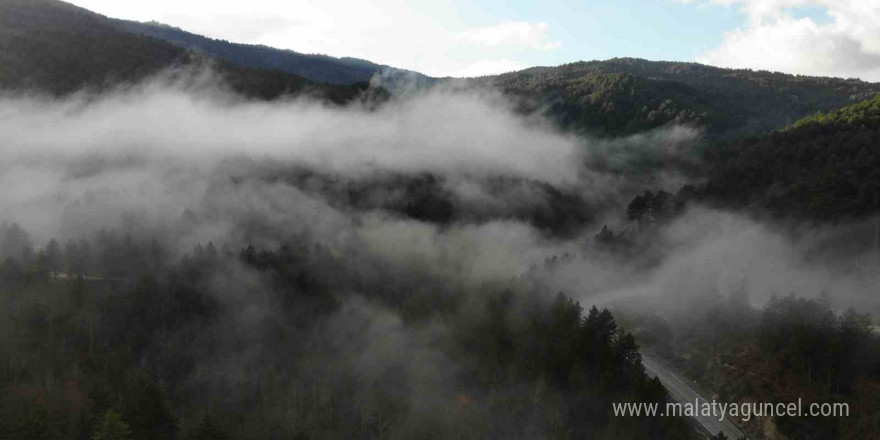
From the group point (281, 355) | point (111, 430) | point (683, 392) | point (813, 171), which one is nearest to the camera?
point (111, 430)

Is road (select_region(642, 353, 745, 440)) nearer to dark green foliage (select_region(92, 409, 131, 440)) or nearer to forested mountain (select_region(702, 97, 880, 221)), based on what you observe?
forested mountain (select_region(702, 97, 880, 221))

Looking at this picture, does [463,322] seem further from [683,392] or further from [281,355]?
[683,392]

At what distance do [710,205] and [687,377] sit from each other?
2558 inches

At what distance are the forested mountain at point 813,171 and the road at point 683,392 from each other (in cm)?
4781

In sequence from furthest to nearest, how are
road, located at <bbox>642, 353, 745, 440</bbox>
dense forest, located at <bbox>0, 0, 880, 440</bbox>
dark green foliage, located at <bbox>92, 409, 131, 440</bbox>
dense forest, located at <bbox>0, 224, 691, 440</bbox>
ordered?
dense forest, located at <bbox>0, 224, 691, 440</bbox>, dense forest, located at <bbox>0, 0, 880, 440</bbox>, road, located at <bbox>642, 353, 745, 440</bbox>, dark green foliage, located at <bbox>92, 409, 131, 440</bbox>

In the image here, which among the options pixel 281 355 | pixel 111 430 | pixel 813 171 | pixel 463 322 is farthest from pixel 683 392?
pixel 813 171

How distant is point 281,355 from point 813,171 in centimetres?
11572

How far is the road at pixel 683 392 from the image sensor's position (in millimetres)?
77812

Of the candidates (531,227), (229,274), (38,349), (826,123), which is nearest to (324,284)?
(229,274)

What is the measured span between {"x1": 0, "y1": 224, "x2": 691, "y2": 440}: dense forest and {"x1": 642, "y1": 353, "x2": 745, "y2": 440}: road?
425 centimetres

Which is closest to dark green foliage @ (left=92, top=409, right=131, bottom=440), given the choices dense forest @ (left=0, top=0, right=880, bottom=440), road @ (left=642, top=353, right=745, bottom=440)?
dense forest @ (left=0, top=0, right=880, bottom=440)

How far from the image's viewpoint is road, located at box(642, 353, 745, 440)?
255ft

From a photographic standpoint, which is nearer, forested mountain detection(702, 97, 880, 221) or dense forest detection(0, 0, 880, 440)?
dense forest detection(0, 0, 880, 440)

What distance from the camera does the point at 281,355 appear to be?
11525cm
